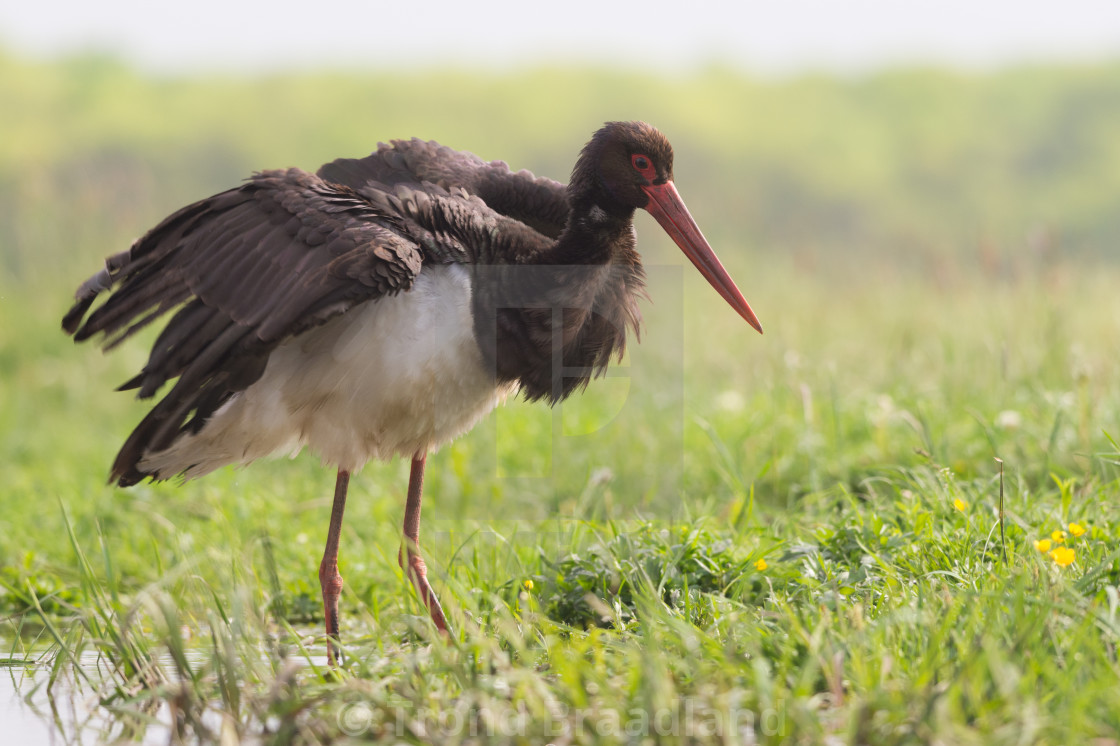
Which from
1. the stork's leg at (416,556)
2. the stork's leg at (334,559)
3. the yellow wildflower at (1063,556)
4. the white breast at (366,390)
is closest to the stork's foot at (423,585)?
the stork's leg at (416,556)

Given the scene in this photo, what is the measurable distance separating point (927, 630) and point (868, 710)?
1.25ft

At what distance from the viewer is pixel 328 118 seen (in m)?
15.9

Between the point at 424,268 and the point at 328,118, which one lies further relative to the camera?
the point at 328,118

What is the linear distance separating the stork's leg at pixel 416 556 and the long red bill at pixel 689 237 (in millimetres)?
1004

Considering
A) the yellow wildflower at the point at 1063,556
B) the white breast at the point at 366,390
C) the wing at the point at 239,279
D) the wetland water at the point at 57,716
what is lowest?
the wetland water at the point at 57,716

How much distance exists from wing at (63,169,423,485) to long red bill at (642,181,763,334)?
665 millimetres

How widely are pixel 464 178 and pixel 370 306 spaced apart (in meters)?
0.69

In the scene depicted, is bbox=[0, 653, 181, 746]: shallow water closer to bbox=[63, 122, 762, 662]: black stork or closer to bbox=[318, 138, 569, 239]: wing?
bbox=[63, 122, 762, 662]: black stork

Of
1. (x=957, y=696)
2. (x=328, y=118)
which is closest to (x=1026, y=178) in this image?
(x=328, y=118)

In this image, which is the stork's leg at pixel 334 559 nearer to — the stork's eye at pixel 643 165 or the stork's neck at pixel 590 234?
the stork's neck at pixel 590 234

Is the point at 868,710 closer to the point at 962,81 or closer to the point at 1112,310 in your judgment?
the point at 1112,310

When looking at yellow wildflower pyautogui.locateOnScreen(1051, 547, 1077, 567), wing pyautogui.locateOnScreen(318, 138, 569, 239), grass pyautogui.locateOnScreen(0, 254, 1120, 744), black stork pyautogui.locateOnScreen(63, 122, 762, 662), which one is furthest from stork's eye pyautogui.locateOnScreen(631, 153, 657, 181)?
yellow wildflower pyautogui.locateOnScreen(1051, 547, 1077, 567)

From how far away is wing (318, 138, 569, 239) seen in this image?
135 inches

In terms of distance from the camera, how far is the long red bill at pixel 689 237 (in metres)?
3.36
